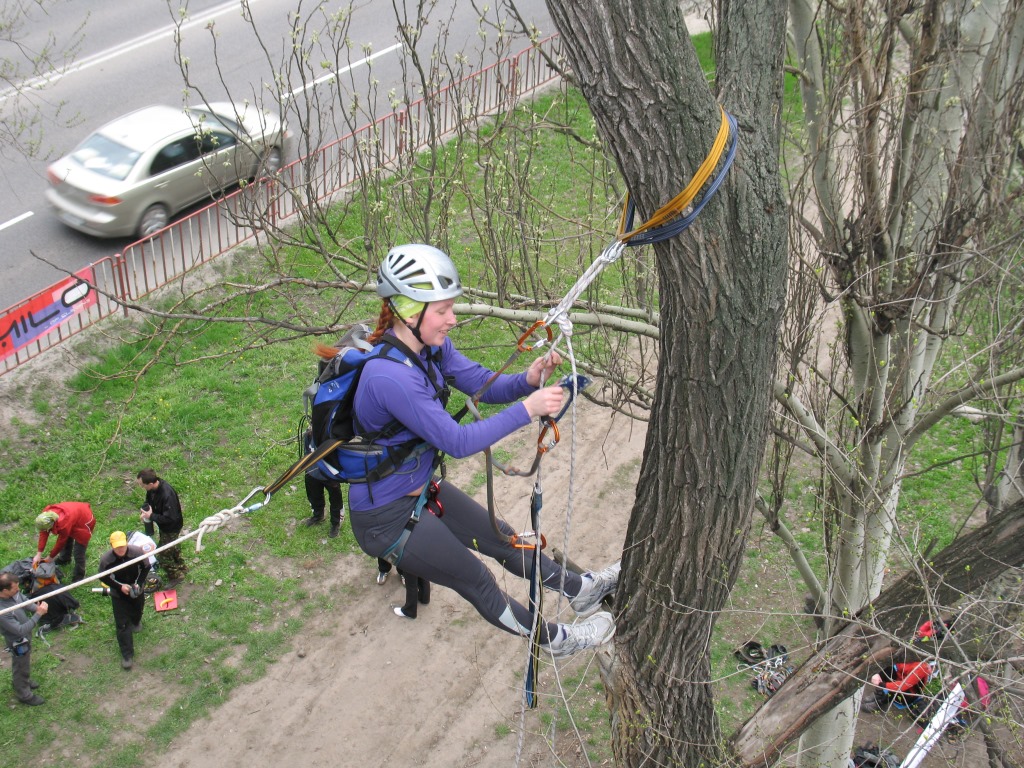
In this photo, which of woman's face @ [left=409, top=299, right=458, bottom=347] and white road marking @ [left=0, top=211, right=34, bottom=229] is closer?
woman's face @ [left=409, top=299, right=458, bottom=347]

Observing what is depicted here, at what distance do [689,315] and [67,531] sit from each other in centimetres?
626

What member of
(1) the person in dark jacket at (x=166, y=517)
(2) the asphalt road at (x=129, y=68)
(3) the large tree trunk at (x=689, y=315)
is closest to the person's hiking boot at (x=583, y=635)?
(3) the large tree trunk at (x=689, y=315)

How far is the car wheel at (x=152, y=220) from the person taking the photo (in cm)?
1206

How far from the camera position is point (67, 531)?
784 cm

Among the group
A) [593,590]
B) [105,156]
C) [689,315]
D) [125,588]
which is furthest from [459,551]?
[105,156]

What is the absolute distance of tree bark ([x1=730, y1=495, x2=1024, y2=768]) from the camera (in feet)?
14.3

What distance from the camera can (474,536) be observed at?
5.14 metres

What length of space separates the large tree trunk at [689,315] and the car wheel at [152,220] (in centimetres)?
966

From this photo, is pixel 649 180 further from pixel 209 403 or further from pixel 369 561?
pixel 209 403

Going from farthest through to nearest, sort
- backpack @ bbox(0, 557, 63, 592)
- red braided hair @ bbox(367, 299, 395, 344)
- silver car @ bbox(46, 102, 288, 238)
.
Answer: silver car @ bbox(46, 102, 288, 238)
backpack @ bbox(0, 557, 63, 592)
red braided hair @ bbox(367, 299, 395, 344)

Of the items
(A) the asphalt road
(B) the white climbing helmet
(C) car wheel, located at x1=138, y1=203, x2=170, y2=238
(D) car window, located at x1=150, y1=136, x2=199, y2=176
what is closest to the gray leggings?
(B) the white climbing helmet

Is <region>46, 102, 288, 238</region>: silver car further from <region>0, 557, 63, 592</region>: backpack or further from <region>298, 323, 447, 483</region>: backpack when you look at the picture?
<region>298, 323, 447, 483</region>: backpack

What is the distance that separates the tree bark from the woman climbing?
91cm

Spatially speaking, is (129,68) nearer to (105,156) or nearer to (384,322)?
(105,156)
